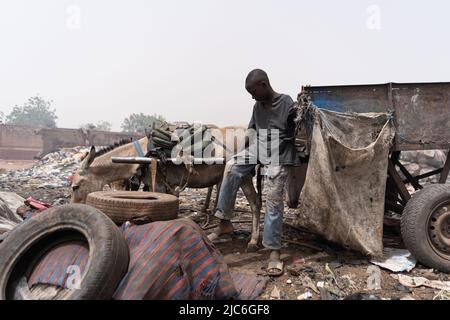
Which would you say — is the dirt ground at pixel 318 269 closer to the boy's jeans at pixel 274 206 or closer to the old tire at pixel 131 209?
the boy's jeans at pixel 274 206

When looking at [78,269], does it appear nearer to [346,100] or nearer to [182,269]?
[182,269]

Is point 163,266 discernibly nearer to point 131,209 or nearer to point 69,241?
point 69,241

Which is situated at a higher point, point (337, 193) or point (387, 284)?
point (337, 193)

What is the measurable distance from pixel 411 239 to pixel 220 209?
7.02 feet

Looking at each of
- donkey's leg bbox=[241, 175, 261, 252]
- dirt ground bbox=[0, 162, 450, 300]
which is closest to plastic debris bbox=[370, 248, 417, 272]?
dirt ground bbox=[0, 162, 450, 300]

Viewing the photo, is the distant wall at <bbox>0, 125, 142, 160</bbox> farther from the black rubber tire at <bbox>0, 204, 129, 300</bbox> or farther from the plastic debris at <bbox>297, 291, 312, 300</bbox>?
the plastic debris at <bbox>297, 291, 312, 300</bbox>

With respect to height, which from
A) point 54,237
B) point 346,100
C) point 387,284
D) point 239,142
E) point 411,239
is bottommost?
point 387,284

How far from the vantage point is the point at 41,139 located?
24.0m

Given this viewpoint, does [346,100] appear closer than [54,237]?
No

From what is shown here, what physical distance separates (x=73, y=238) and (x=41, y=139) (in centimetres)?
2471

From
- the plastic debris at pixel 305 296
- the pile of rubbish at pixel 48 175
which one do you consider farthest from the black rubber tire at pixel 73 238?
the pile of rubbish at pixel 48 175

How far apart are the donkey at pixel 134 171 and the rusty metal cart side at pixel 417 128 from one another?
1.58m
